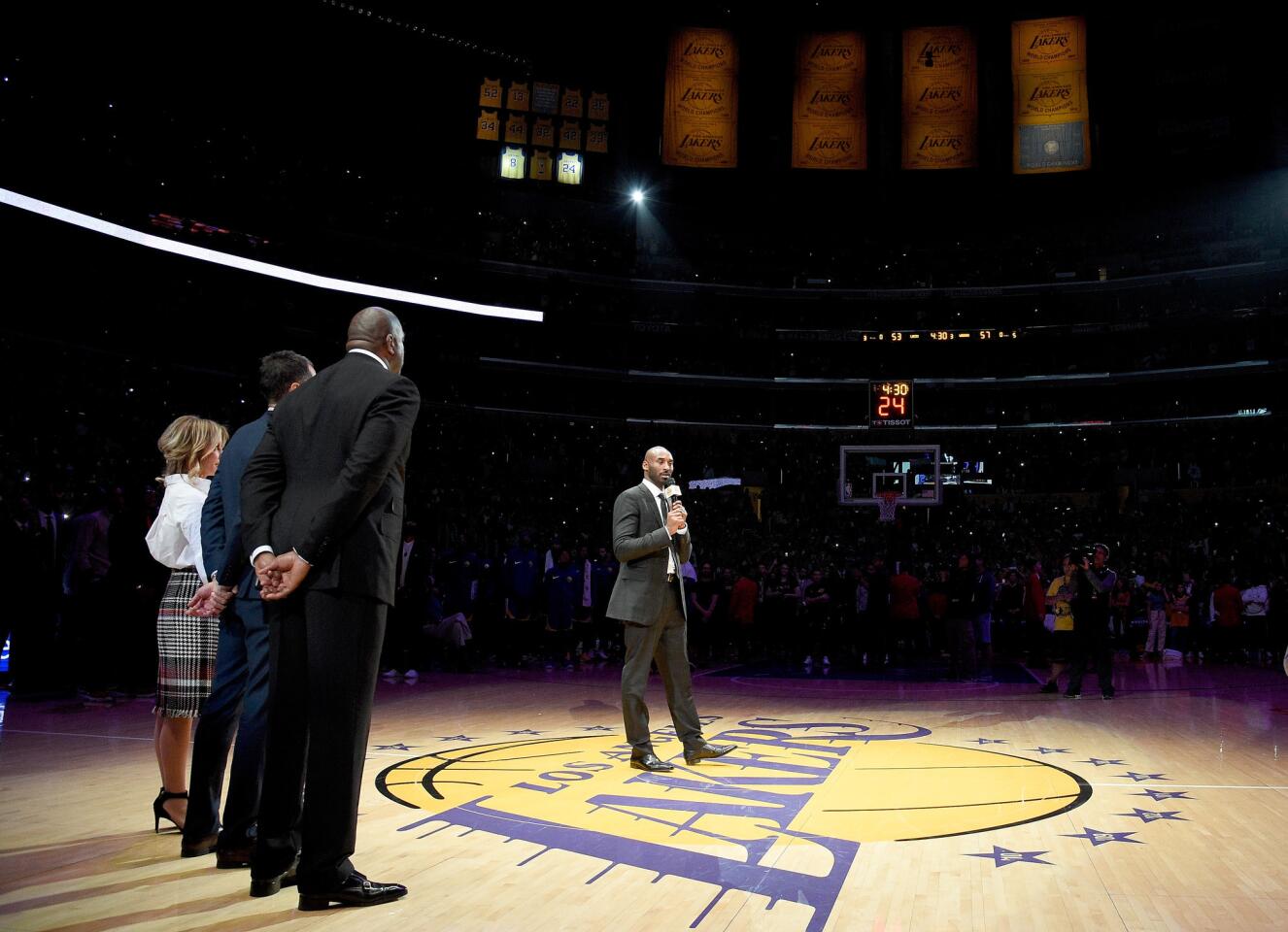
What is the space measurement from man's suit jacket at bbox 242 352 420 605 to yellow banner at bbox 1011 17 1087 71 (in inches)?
698

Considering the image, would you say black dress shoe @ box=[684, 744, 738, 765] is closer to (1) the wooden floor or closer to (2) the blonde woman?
(1) the wooden floor

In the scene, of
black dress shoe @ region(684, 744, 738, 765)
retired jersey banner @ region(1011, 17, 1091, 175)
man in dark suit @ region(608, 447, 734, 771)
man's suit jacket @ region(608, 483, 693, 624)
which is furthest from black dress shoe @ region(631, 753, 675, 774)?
retired jersey banner @ region(1011, 17, 1091, 175)

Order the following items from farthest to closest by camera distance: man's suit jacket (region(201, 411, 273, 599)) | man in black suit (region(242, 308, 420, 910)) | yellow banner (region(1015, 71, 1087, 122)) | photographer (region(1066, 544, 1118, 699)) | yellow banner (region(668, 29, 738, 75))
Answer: yellow banner (region(668, 29, 738, 75))
yellow banner (region(1015, 71, 1087, 122))
photographer (region(1066, 544, 1118, 699))
man's suit jacket (region(201, 411, 273, 599))
man in black suit (region(242, 308, 420, 910))

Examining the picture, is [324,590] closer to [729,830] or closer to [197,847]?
[197,847]

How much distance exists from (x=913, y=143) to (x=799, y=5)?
3.47 meters

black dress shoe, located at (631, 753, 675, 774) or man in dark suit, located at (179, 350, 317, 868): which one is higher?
man in dark suit, located at (179, 350, 317, 868)

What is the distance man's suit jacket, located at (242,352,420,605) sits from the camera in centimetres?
260

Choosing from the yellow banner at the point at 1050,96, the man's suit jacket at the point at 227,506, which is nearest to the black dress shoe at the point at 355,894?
the man's suit jacket at the point at 227,506

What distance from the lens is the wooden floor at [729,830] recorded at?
2.73 meters

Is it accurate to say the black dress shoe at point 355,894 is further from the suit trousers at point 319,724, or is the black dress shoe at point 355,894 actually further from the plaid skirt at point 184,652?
the plaid skirt at point 184,652

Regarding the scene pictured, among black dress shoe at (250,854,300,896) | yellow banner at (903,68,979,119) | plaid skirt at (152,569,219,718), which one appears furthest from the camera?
yellow banner at (903,68,979,119)

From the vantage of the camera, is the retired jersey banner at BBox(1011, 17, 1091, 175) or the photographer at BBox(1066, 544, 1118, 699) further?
the retired jersey banner at BBox(1011, 17, 1091, 175)

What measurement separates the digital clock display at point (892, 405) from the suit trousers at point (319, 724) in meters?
16.0

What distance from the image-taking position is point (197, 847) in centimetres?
324
